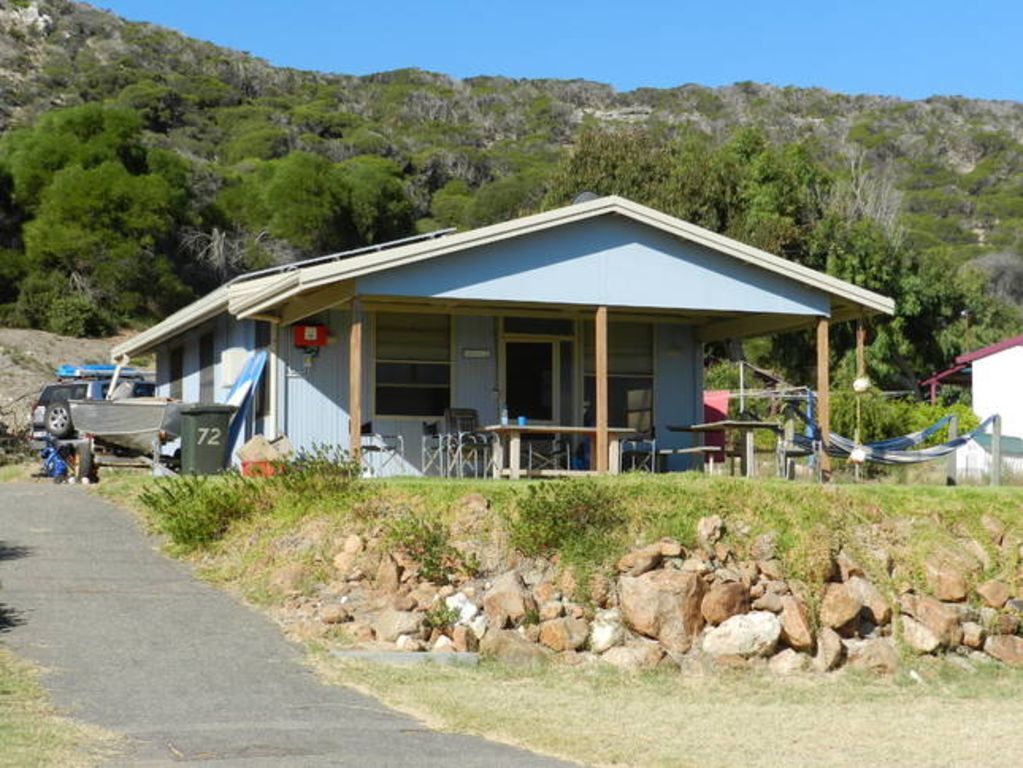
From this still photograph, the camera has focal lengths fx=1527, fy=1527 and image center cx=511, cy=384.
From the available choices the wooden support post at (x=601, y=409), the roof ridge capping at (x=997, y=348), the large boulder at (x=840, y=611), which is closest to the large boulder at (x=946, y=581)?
the large boulder at (x=840, y=611)

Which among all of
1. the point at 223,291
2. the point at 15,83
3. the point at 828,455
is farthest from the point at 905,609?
the point at 15,83

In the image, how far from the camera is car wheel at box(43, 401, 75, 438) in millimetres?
25484

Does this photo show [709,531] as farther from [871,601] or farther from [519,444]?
[519,444]

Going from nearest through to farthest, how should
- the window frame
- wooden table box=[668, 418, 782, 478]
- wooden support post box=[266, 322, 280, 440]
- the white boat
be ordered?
wooden table box=[668, 418, 782, 478] → wooden support post box=[266, 322, 280, 440] → the window frame → the white boat

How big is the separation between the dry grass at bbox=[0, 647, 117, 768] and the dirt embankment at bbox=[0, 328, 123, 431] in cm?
2122

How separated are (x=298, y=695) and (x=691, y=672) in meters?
3.43

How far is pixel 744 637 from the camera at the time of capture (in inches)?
495

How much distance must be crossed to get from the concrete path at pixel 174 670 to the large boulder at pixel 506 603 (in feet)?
5.71

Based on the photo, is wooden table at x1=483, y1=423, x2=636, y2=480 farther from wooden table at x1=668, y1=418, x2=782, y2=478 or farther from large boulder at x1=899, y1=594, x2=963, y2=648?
large boulder at x1=899, y1=594, x2=963, y2=648

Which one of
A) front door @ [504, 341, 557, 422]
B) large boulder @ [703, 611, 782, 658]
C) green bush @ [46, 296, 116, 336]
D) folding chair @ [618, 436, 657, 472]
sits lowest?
large boulder @ [703, 611, 782, 658]

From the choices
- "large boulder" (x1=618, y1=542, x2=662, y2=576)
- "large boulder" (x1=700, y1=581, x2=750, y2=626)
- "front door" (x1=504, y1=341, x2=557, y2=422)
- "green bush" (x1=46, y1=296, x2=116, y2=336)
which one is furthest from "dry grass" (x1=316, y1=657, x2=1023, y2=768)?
"green bush" (x1=46, y1=296, x2=116, y2=336)

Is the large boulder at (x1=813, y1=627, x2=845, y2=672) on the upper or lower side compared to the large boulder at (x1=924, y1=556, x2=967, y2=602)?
lower

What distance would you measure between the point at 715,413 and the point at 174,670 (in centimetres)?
1450

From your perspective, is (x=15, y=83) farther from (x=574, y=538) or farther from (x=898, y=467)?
(x=574, y=538)
